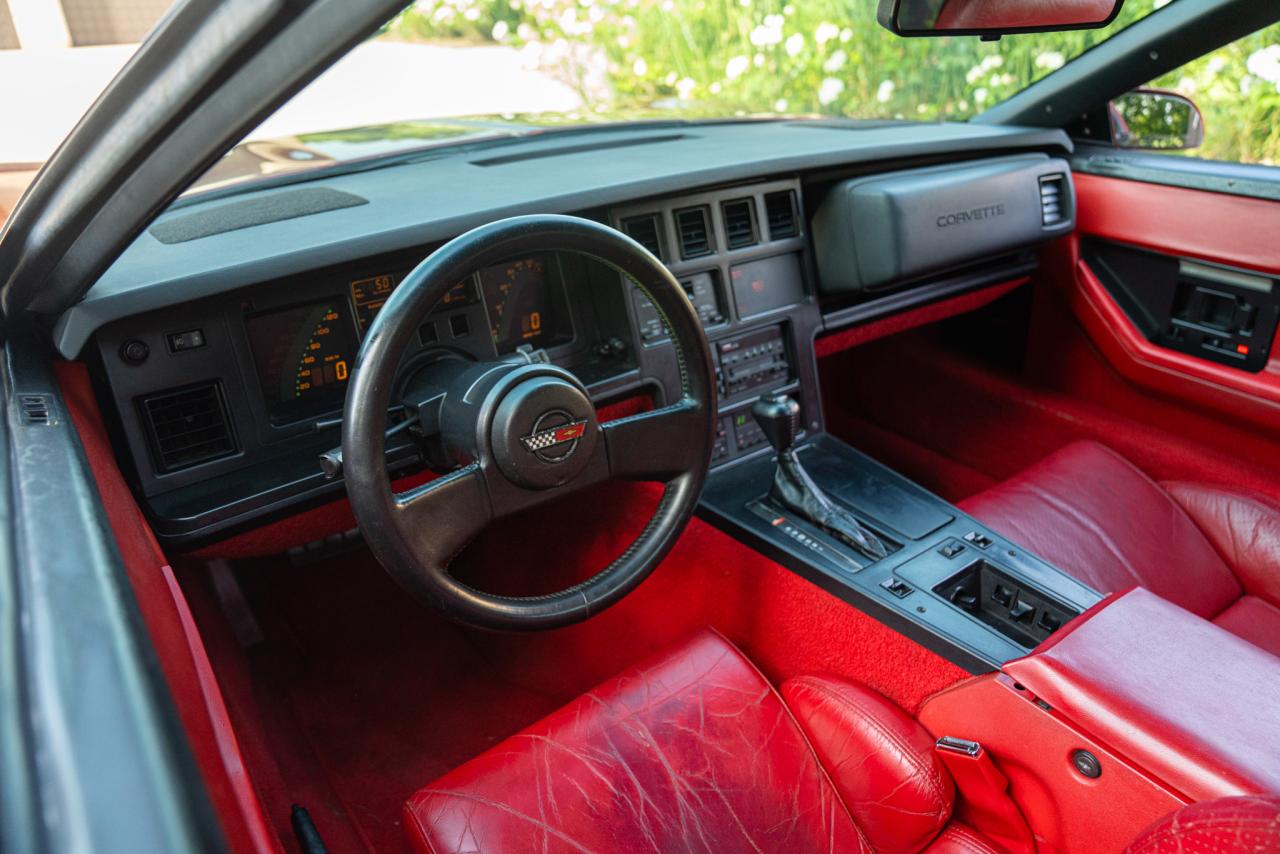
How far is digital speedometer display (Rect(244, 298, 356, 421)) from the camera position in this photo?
1447 mm

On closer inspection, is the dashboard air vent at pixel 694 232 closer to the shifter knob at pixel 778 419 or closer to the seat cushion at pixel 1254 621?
the shifter knob at pixel 778 419

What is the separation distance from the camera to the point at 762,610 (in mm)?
1708

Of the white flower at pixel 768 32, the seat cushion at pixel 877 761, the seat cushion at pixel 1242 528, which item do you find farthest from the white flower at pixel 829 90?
the seat cushion at pixel 877 761

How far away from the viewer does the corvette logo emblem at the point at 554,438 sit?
1225mm

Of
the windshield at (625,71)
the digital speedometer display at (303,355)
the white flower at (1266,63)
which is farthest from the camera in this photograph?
the white flower at (1266,63)

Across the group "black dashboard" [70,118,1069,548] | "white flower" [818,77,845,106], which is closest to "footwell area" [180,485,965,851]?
"black dashboard" [70,118,1069,548]

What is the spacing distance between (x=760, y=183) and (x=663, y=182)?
0.95 feet

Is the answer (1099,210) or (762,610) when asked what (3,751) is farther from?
(1099,210)

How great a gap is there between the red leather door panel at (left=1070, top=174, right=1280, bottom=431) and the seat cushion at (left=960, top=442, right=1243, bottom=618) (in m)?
0.30

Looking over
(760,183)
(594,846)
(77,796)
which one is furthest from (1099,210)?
(77,796)

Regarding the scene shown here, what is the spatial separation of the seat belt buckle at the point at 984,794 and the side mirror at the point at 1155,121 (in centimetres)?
183

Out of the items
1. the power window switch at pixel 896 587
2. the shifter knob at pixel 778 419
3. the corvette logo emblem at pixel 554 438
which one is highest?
the corvette logo emblem at pixel 554 438

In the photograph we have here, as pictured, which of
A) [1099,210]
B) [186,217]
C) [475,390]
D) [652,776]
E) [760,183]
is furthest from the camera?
[1099,210]

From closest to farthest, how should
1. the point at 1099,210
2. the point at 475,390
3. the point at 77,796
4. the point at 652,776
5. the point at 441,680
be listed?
1. the point at 77,796
2. the point at 475,390
3. the point at 652,776
4. the point at 441,680
5. the point at 1099,210
